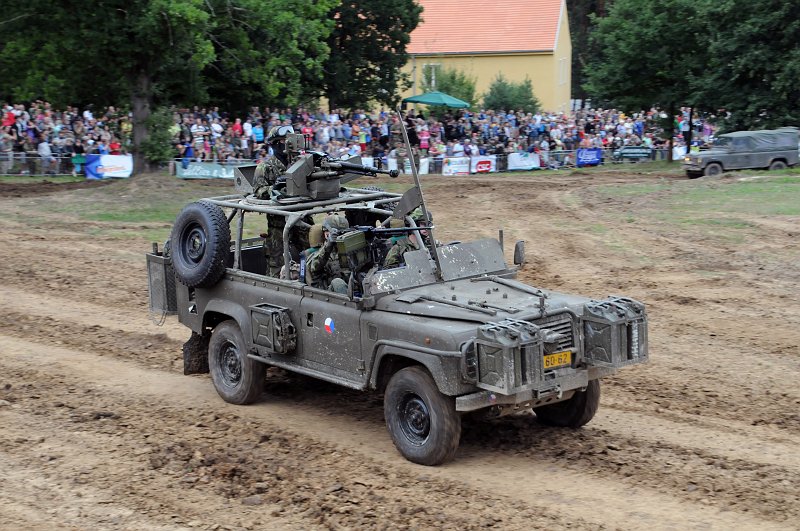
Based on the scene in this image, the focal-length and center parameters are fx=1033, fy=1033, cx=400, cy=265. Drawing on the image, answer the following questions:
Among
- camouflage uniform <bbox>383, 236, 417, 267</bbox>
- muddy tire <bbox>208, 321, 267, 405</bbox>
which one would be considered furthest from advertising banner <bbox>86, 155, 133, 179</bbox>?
camouflage uniform <bbox>383, 236, 417, 267</bbox>

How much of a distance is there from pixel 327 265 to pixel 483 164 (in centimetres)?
2528

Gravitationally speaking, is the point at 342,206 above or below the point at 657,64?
below

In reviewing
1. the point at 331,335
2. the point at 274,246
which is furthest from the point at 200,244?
the point at 331,335

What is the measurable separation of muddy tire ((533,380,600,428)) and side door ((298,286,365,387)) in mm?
1812

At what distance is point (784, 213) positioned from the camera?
2208 cm

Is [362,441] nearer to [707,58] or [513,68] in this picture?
[707,58]

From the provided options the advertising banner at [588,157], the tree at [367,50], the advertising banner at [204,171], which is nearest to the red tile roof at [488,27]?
the tree at [367,50]

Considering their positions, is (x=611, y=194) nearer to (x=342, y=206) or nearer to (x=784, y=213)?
(x=784, y=213)

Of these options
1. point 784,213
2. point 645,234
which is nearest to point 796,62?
point 784,213

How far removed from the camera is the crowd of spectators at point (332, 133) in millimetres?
28969

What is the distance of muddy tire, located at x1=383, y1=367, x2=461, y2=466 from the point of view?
834 cm

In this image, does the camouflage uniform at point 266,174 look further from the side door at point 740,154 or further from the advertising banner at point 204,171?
the side door at point 740,154

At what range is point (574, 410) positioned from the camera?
9367 mm

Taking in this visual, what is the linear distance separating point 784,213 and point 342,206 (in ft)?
47.8
